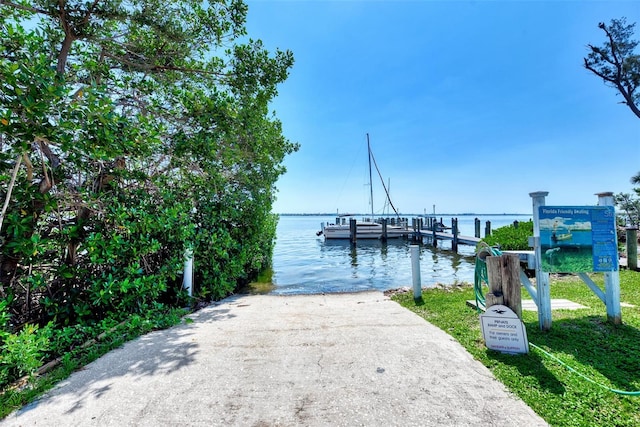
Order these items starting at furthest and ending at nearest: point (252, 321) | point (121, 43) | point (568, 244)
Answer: point (121, 43)
point (252, 321)
point (568, 244)

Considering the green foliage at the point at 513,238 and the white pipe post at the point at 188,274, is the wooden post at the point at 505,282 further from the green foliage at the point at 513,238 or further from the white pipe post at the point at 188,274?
the green foliage at the point at 513,238

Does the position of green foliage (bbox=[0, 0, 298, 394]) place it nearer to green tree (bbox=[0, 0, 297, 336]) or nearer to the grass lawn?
green tree (bbox=[0, 0, 297, 336])

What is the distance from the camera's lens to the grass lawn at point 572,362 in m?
2.07

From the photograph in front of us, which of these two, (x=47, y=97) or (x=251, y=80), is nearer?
(x=47, y=97)

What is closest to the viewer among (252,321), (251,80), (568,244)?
(568,244)

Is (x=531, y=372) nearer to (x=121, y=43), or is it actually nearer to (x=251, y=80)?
(x=251, y=80)

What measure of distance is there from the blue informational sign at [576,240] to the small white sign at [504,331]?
1.00m

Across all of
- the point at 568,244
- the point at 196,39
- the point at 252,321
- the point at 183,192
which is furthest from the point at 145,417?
the point at 196,39

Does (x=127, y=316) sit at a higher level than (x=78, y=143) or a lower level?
lower

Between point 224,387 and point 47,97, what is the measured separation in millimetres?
3006

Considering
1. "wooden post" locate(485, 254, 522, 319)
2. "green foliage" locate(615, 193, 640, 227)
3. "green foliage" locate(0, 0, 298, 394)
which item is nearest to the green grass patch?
"green foliage" locate(0, 0, 298, 394)

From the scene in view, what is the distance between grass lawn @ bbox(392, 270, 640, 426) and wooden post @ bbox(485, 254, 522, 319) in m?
0.51

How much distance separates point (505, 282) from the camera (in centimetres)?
311

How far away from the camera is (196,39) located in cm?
510
